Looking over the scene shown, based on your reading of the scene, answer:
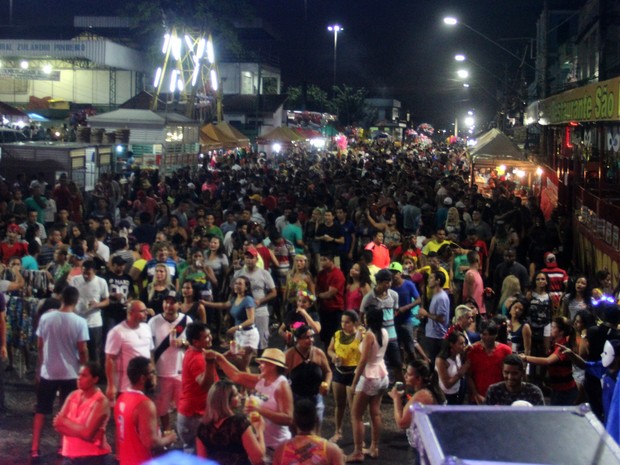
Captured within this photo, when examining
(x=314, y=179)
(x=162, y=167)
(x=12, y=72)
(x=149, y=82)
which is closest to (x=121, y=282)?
(x=314, y=179)

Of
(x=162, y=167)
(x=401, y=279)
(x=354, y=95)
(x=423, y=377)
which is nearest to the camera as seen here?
(x=423, y=377)

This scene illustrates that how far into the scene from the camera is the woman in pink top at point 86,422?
19.1ft

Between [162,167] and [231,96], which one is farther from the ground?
[231,96]

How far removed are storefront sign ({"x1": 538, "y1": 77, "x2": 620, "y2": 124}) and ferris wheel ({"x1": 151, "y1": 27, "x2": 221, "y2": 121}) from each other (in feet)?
75.8

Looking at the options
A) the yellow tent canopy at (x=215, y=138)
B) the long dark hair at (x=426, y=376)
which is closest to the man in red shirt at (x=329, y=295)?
the long dark hair at (x=426, y=376)

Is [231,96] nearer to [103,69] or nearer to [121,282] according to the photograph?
[103,69]

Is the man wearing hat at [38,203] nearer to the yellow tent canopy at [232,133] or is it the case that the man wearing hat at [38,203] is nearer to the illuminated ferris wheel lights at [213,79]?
the yellow tent canopy at [232,133]

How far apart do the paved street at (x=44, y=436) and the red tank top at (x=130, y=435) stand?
212cm

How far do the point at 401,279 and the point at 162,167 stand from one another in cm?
1950

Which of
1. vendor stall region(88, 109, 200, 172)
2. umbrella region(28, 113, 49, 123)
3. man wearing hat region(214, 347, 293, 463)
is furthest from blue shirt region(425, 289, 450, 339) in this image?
umbrella region(28, 113, 49, 123)

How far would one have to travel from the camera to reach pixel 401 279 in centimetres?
991

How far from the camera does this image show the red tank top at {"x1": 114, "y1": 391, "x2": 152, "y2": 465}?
5480 mm

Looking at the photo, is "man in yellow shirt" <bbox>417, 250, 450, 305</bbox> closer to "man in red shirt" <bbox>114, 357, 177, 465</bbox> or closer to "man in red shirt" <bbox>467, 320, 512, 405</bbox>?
"man in red shirt" <bbox>467, 320, 512, 405</bbox>

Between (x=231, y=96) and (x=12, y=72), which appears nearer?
(x=12, y=72)
